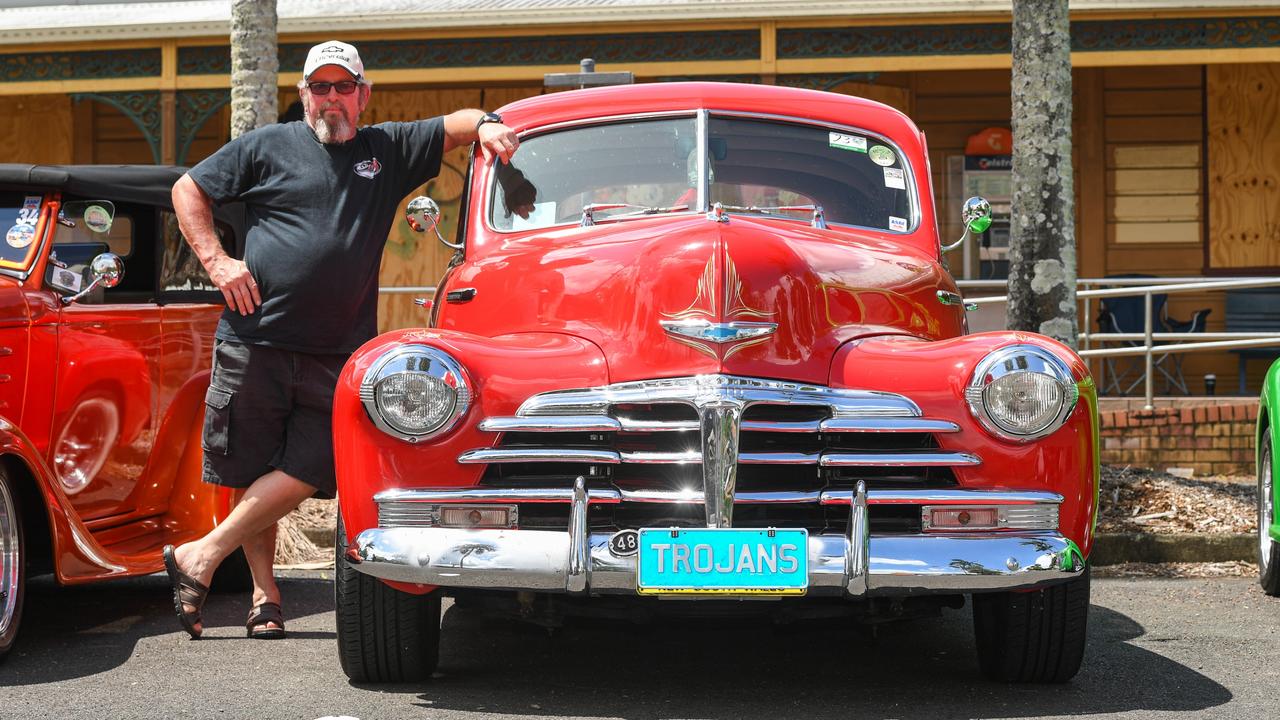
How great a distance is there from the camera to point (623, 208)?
212 inches

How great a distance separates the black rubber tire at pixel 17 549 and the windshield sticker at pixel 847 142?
9.71ft

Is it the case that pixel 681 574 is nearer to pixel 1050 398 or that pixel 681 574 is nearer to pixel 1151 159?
pixel 1050 398

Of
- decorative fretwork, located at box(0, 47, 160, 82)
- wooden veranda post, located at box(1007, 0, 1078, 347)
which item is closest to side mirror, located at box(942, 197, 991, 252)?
wooden veranda post, located at box(1007, 0, 1078, 347)

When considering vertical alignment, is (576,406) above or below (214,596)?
above

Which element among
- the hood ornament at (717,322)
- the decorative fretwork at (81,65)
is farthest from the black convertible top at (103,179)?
the decorative fretwork at (81,65)

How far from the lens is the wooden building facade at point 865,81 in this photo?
12219 mm

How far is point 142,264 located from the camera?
20.6 ft

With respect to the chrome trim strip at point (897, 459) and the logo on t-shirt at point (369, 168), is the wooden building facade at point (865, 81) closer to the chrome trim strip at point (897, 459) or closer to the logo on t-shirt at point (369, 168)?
the logo on t-shirt at point (369, 168)

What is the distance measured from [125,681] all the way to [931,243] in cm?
298

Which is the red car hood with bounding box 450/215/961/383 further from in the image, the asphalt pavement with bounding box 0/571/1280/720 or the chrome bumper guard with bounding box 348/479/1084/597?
the asphalt pavement with bounding box 0/571/1280/720

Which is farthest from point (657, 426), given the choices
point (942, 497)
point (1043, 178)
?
point (1043, 178)

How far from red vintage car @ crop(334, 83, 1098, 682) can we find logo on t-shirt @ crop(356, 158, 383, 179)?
942 millimetres

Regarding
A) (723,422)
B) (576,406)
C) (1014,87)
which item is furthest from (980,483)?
(1014,87)

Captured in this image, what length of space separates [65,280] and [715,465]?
2779 mm
